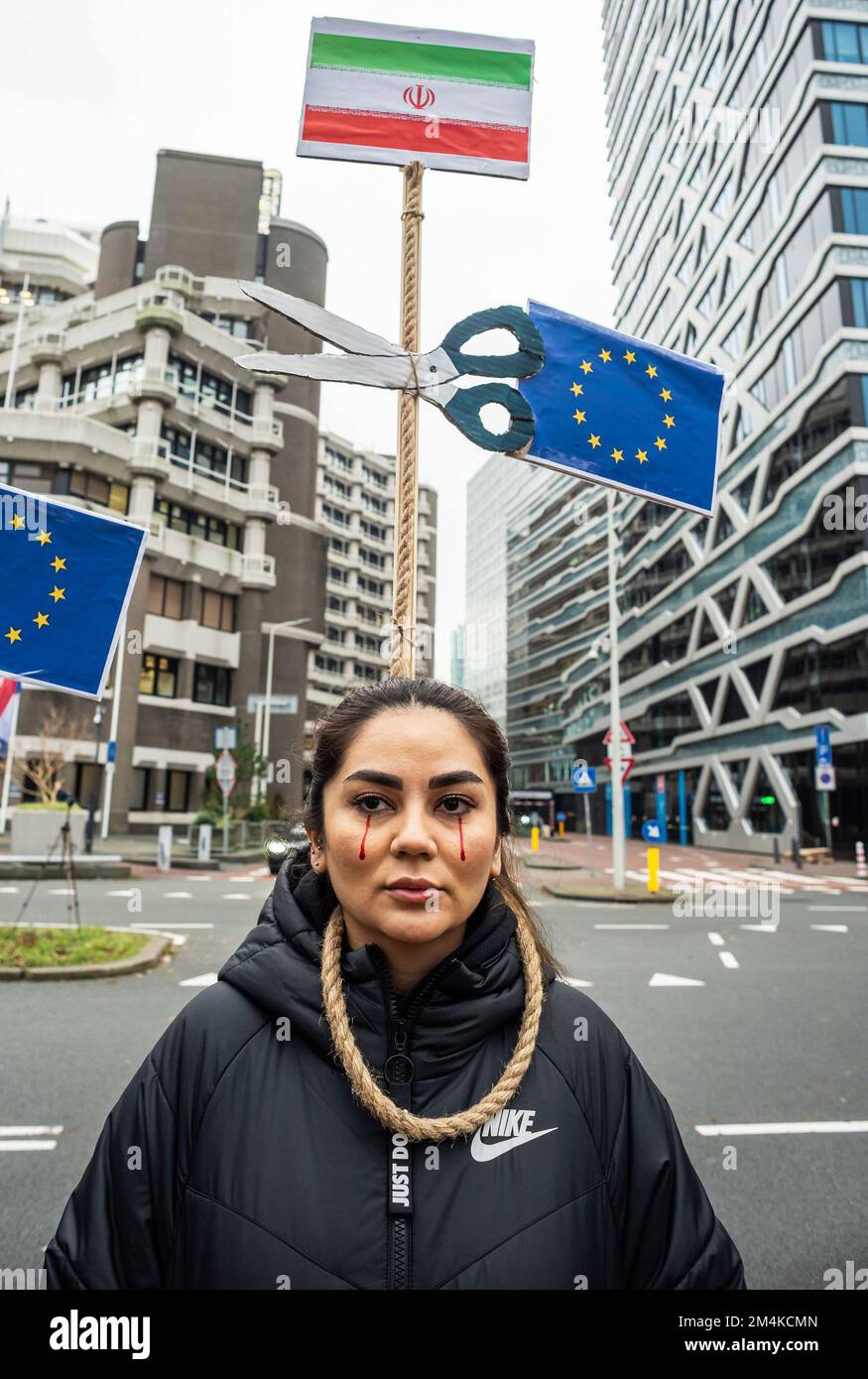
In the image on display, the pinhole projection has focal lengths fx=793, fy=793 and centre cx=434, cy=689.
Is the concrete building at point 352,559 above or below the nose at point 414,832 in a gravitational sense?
above

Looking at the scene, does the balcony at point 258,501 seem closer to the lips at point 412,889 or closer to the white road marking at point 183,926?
the white road marking at point 183,926

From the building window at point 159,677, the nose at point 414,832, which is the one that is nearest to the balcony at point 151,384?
the building window at point 159,677

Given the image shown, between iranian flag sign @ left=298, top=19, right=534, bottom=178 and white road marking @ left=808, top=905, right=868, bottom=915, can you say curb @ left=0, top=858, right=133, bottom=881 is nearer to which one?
white road marking @ left=808, top=905, right=868, bottom=915

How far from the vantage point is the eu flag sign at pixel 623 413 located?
9.11ft

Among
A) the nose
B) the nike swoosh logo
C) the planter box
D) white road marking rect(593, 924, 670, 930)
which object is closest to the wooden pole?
the nose

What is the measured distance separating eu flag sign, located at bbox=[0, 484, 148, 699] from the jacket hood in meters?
2.02

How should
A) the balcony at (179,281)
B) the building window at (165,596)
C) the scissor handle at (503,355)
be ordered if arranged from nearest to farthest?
the scissor handle at (503,355)
the building window at (165,596)
the balcony at (179,281)

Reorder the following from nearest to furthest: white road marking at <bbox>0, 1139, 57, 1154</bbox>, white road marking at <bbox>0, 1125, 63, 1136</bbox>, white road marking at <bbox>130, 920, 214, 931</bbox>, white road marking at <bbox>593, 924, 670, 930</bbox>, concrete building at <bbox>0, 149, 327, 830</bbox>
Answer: white road marking at <bbox>0, 1139, 57, 1154</bbox>, white road marking at <bbox>0, 1125, 63, 1136</bbox>, white road marking at <bbox>130, 920, 214, 931</bbox>, white road marking at <bbox>593, 924, 670, 930</bbox>, concrete building at <bbox>0, 149, 327, 830</bbox>

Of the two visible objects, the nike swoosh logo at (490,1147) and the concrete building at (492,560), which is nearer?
the nike swoosh logo at (490,1147)

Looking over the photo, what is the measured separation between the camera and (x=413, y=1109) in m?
1.50

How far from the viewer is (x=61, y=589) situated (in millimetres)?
3307

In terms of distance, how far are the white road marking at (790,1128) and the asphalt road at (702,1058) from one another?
2 centimetres

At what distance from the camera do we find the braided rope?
56.0 inches
